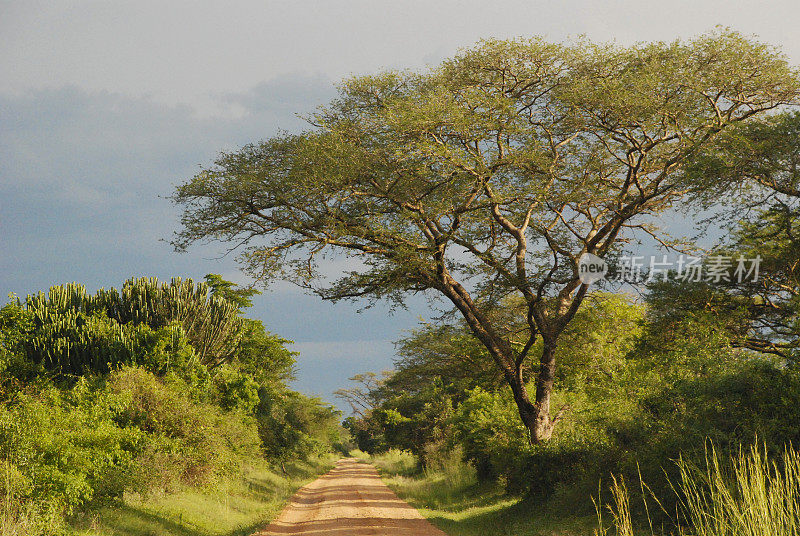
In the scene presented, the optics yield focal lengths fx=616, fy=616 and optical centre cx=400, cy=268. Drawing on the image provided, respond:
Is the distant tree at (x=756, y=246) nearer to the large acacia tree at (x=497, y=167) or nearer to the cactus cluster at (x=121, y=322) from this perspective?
the large acacia tree at (x=497, y=167)

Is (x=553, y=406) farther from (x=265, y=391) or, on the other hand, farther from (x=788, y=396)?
(x=265, y=391)

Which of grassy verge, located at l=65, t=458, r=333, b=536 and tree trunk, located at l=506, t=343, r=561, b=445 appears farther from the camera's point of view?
tree trunk, located at l=506, t=343, r=561, b=445

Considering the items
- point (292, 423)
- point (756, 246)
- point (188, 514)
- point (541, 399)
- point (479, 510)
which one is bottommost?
point (479, 510)

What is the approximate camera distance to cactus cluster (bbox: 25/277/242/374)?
2041 cm

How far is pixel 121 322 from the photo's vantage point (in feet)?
77.7

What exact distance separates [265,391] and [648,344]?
794 inches

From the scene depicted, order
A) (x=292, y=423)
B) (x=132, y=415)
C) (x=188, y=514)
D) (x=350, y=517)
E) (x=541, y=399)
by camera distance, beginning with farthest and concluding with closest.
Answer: (x=292, y=423), (x=541, y=399), (x=350, y=517), (x=132, y=415), (x=188, y=514)

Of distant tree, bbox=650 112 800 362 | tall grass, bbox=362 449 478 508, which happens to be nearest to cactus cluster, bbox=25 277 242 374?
tall grass, bbox=362 449 478 508

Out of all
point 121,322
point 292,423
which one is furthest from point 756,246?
point 292,423

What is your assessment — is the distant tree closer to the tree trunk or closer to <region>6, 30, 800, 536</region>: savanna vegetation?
<region>6, 30, 800, 536</region>: savanna vegetation

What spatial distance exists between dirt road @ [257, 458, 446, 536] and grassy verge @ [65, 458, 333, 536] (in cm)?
69

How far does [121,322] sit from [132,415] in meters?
8.45

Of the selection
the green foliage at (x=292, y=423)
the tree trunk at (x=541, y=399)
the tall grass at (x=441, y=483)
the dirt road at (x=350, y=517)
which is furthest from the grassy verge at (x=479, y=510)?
the green foliage at (x=292, y=423)

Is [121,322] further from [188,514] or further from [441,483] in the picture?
[441,483]
